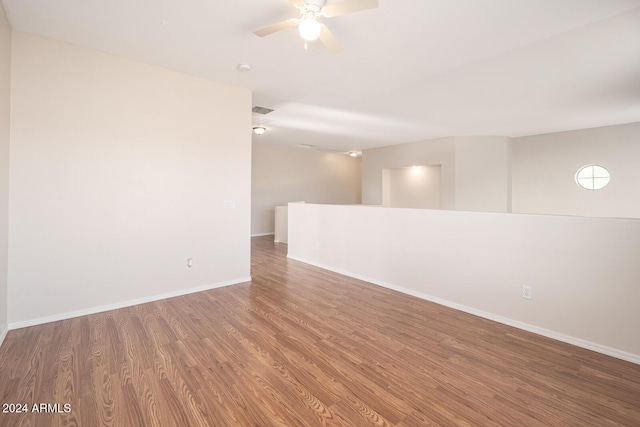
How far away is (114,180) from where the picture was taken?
10.2ft

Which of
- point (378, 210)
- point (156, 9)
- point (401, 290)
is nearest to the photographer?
point (156, 9)

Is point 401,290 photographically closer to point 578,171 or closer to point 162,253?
point 162,253

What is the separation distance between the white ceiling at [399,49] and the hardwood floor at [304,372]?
275 cm

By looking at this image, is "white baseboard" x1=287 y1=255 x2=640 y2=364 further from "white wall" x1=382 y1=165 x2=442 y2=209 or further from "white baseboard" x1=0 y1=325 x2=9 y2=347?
"white wall" x1=382 y1=165 x2=442 y2=209

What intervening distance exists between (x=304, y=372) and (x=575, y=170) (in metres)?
7.71

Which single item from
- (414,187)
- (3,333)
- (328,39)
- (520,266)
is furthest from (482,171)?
(3,333)

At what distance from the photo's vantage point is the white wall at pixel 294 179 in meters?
8.52

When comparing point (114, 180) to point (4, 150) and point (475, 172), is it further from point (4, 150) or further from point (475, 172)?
point (475, 172)

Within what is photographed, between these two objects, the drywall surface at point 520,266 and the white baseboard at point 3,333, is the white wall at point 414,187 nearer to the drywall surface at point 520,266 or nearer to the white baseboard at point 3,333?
the drywall surface at point 520,266

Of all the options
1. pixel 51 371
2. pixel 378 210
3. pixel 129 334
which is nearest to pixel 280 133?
pixel 378 210

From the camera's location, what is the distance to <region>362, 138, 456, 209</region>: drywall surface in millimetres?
7138

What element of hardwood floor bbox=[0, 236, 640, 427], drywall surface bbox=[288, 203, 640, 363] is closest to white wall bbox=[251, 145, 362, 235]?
drywall surface bbox=[288, 203, 640, 363]

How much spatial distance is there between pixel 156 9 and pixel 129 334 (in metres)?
2.79

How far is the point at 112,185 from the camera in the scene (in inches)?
122
